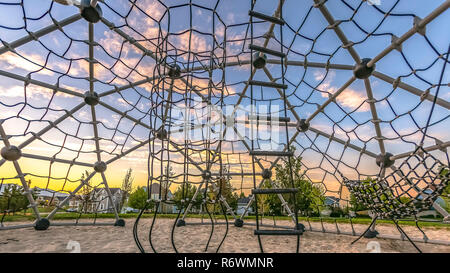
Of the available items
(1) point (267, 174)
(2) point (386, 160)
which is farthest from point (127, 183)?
(2) point (386, 160)

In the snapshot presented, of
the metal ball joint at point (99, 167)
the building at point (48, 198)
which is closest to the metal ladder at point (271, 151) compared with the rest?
the metal ball joint at point (99, 167)

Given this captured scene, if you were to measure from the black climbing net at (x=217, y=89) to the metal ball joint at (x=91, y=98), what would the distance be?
3cm

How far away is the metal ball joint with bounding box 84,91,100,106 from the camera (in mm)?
5523

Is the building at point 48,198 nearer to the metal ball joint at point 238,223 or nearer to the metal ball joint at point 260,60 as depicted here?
the metal ball joint at point 238,223

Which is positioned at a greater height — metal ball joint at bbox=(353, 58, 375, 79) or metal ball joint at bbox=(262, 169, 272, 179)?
metal ball joint at bbox=(353, 58, 375, 79)

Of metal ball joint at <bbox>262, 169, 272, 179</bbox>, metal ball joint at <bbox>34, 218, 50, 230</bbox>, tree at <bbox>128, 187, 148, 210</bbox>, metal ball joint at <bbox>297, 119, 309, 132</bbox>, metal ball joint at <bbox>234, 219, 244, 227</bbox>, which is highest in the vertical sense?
metal ball joint at <bbox>297, 119, 309, 132</bbox>

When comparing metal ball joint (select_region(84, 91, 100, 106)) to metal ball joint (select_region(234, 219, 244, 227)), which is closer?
metal ball joint (select_region(84, 91, 100, 106))

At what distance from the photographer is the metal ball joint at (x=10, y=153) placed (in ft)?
16.6

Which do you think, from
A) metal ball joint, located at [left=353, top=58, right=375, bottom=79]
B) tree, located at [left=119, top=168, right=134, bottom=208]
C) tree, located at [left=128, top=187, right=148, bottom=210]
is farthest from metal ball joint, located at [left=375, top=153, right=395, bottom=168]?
tree, located at [left=128, top=187, right=148, bottom=210]

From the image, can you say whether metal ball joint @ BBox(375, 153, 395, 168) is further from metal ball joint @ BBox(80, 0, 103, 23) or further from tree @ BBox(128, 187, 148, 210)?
tree @ BBox(128, 187, 148, 210)

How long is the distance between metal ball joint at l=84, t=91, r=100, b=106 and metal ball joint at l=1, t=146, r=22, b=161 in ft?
6.41

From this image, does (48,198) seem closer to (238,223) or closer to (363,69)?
(238,223)

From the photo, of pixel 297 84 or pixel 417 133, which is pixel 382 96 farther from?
pixel 297 84
